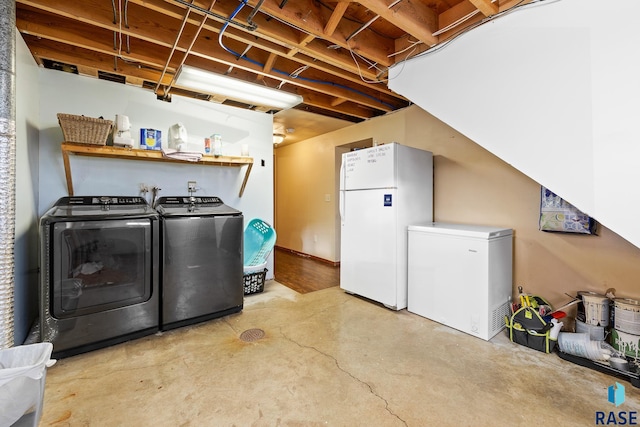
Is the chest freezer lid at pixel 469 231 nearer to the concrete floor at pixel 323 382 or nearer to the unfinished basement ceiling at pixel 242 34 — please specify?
the concrete floor at pixel 323 382

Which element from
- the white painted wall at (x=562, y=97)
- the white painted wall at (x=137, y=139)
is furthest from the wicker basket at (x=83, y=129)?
the white painted wall at (x=562, y=97)

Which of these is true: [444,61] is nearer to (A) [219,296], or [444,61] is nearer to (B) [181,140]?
(B) [181,140]

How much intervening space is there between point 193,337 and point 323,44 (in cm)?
286

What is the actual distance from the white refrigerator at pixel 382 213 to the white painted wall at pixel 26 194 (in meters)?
2.95

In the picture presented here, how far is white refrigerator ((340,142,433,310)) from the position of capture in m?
3.01

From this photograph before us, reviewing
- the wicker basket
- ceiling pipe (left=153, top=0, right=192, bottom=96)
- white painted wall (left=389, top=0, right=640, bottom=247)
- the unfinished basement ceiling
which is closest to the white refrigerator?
white painted wall (left=389, top=0, right=640, bottom=247)

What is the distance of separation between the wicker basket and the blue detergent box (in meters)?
0.44

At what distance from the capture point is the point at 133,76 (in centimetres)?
293

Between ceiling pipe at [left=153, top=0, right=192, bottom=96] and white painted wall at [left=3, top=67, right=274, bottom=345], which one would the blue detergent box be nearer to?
white painted wall at [left=3, top=67, right=274, bottom=345]

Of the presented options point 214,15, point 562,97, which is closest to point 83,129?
point 214,15

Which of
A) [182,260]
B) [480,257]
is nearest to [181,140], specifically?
[182,260]

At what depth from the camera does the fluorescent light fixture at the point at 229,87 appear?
2.54 metres

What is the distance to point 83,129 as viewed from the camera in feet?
7.84

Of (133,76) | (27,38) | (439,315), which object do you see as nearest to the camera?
(27,38)
